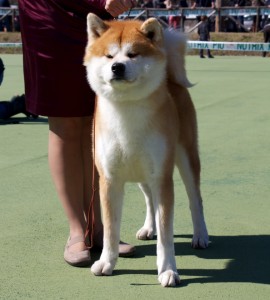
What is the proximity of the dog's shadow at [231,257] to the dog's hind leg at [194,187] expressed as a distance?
71 millimetres

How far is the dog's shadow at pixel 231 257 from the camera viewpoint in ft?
11.4

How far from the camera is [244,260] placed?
3.74m

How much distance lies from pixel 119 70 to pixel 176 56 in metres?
0.76

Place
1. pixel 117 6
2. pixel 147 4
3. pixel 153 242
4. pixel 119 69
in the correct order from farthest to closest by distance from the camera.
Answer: pixel 147 4 < pixel 153 242 < pixel 117 6 < pixel 119 69

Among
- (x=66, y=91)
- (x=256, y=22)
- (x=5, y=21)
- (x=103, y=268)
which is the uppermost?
(x=66, y=91)

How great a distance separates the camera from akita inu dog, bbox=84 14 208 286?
3.18 meters

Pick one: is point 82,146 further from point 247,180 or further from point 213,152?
point 213,152

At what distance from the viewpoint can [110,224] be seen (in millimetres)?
3551

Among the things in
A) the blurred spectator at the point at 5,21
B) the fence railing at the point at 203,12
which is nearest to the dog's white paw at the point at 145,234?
the fence railing at the point at 203,12

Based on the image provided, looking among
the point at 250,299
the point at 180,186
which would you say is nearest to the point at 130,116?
the point at 250,299

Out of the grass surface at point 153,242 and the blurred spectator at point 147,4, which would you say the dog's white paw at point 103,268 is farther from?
the blurred spectator at point 147,4

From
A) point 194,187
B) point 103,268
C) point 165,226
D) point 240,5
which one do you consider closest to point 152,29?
point 165,226

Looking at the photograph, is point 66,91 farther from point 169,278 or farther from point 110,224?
point 169,278

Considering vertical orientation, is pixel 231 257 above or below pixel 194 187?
below
